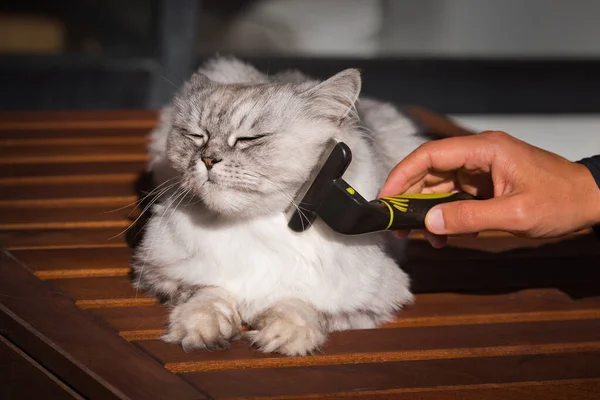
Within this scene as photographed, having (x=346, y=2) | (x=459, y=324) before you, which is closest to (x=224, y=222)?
(x=459, y=324)

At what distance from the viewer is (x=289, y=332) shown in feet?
6.61

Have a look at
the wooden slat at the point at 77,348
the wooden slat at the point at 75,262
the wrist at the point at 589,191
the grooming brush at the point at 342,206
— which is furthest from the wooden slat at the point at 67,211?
the wrist at the point at 589,191

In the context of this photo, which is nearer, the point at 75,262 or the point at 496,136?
the point at 496,136

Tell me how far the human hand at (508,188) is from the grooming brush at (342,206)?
0.06m

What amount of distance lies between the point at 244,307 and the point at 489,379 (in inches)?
23.9

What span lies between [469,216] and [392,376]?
423 millimetres

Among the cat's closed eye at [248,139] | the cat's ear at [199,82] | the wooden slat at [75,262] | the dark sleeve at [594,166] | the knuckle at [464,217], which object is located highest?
the cat's ear at [199,82]

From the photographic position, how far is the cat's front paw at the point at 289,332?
6.57 feet

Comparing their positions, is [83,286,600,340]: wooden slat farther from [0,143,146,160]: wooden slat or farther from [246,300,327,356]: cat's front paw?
[0,143,146,160]: wooden slat

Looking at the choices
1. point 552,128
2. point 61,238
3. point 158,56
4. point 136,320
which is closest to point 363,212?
point 136,320

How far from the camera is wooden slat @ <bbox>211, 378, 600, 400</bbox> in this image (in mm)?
1846

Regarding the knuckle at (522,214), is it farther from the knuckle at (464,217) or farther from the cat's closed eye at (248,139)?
the cat's closed eye at (248,139)

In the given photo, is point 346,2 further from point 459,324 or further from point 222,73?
point 459,324

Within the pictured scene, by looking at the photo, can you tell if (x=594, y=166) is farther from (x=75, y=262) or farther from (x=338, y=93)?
(x=75, y=262)
